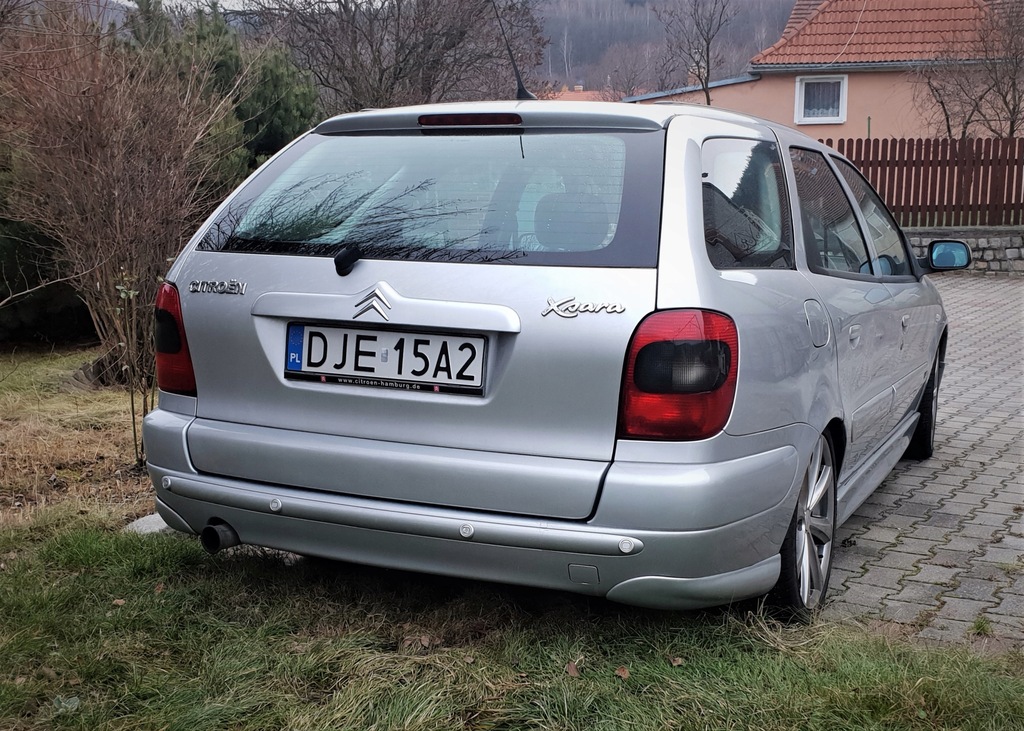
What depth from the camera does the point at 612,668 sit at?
285 cm

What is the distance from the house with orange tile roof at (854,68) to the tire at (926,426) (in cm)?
2289

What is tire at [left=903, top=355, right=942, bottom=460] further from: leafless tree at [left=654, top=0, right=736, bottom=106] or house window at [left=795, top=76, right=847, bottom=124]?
house window at [left=795, top=76, right=847, bottom=124]

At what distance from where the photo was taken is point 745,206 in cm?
318

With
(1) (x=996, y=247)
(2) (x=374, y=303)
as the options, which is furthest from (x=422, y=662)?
(1) (x=996, y=247)

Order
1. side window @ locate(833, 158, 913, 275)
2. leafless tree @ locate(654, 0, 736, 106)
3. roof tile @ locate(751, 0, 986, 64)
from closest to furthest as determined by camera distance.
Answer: side window @ locate(833, 158, 913, 275), roof tile @ locate(751, 0, 986, 64), leafless tree @ locate(654, 0, 736, 106)

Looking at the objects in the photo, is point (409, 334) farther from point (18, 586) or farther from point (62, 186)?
point (62, 186)

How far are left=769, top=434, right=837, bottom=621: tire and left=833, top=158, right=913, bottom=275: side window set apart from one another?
133cm

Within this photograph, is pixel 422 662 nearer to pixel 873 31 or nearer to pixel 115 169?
pixel 115 169

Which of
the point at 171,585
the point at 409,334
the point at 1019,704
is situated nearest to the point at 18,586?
the point at 171,585

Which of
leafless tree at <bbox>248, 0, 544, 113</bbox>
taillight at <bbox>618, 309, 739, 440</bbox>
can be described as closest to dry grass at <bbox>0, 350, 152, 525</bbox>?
taillight at <bbox>618, 309, 739, 440</bbox>

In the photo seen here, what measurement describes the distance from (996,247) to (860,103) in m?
12.6

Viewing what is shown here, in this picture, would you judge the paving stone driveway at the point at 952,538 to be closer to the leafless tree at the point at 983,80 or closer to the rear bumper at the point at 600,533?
the rear bumper at the point at 600,533

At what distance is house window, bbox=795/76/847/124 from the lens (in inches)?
1129

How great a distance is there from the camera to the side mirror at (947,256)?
5.04 m
